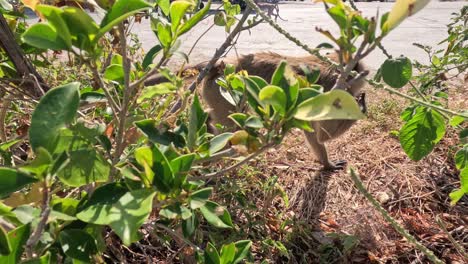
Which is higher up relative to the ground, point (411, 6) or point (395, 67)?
point (411, 6)

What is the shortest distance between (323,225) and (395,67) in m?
1.26

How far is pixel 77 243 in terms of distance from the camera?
0.58 m

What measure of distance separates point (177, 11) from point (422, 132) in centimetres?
90

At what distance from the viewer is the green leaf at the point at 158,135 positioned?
69cm

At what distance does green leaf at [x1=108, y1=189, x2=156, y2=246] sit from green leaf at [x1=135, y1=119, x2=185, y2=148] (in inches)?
5.9

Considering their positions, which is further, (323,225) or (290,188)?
(290,188)

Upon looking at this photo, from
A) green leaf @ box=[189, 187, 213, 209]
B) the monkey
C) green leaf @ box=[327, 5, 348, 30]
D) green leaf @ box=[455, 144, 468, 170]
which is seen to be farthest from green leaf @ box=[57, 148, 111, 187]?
the monkey

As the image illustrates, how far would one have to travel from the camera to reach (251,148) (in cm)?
67

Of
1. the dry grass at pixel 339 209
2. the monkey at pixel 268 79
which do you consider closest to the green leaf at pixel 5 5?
the dry grass at pixel 339 209

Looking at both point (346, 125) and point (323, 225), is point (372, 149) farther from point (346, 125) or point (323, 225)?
point (323, 225)

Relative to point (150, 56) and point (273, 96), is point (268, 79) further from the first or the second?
point (273, 96)

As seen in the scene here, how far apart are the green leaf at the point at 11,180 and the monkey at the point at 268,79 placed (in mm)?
1838

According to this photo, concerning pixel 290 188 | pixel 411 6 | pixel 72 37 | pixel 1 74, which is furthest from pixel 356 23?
pixel 290 188

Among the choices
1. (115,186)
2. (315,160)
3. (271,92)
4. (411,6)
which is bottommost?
(315,160)
